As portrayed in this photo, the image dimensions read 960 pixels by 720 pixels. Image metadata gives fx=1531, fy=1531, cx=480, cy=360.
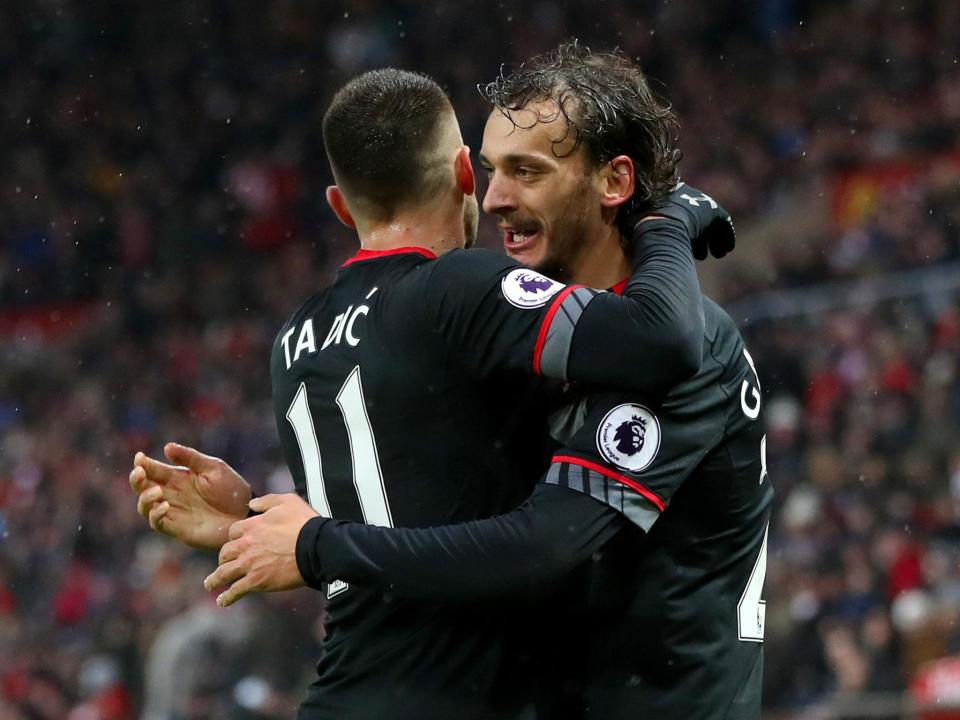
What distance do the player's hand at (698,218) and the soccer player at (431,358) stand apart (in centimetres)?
1

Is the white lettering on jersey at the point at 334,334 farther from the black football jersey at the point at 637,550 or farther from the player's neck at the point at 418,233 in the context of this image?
the black football jersey at the point at 637,550

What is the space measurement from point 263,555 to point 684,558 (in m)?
0.85

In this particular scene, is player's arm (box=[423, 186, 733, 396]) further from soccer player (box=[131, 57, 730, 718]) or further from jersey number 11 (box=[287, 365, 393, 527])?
jersey number 11 (box=[287, 365, 393, 527])

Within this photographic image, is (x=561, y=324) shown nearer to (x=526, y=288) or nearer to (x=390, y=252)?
(x=526, y=288)


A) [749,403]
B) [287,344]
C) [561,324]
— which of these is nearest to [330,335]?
[287,344]

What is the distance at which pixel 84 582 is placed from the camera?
41.5 ft

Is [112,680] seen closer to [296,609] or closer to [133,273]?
[296,609]

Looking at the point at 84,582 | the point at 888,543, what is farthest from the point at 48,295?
the point at 888,543

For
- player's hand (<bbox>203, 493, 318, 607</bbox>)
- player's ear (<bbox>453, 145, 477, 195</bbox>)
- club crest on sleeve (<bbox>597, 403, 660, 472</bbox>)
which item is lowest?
player's hand (<bbox>203, 493, 318, 607</bbox>)

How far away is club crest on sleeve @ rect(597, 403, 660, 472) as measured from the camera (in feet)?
9.37

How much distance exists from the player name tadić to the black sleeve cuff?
363mm

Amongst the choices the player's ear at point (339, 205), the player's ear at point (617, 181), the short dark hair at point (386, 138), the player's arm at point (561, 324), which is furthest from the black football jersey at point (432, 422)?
the player's ear at point (617, 181)

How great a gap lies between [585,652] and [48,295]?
49.7ft

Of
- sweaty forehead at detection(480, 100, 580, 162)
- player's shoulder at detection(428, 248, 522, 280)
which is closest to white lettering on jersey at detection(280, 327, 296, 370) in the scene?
player's shoulder at detection(428, 248, 522, 280)
